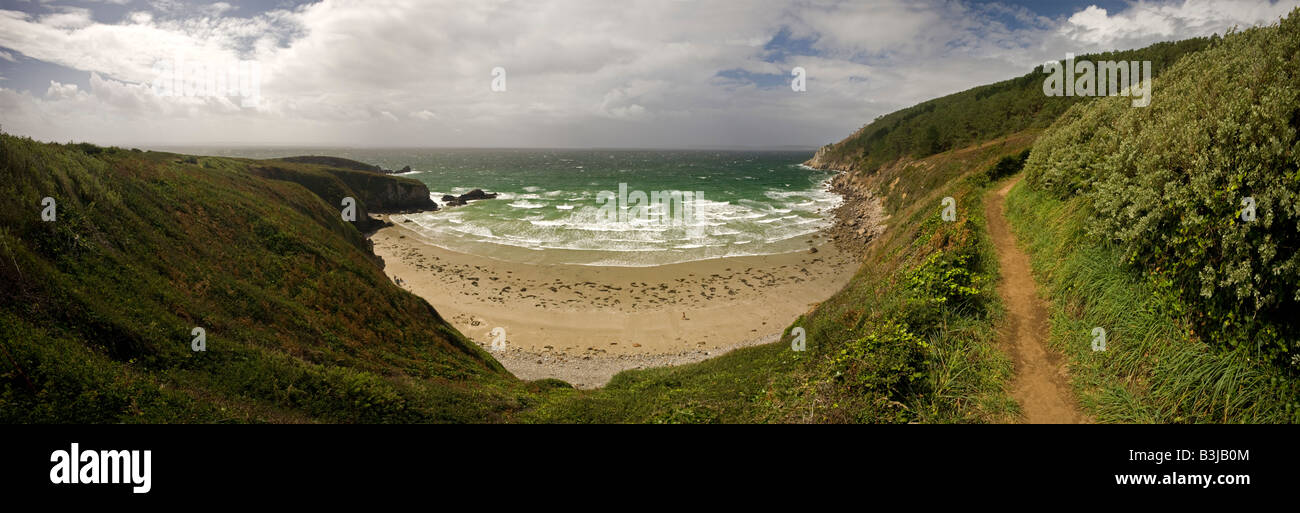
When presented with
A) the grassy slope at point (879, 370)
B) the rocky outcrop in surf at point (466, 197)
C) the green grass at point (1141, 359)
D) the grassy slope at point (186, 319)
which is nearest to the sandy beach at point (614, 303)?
the grassy slope at point (186, 319)

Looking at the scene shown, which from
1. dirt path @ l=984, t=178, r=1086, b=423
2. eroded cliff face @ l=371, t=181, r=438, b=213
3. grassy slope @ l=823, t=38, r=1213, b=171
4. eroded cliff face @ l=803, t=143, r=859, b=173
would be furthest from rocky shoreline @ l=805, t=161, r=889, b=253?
eroded cliff face @ l=371, t=181, r=438, b=213

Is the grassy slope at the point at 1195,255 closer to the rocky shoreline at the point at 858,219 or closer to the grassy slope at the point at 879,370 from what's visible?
the grassy slope at the point at 879,370

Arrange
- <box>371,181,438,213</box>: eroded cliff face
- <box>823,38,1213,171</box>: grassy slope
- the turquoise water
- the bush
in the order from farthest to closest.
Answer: <box>371,181,438,213</box>: eroded cliff face, <box>823,38,1213,171</box>: grassy slope, the turquoise water, the bush

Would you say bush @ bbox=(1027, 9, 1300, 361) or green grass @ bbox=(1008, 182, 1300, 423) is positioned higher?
bush @ bbox=(1027, 9, 1300, 361)

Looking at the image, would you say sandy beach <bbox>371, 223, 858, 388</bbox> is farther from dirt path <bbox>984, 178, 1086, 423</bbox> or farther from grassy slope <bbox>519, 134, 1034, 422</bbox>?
dirt path <bbox>984, 178, 1086, 423</bbox>

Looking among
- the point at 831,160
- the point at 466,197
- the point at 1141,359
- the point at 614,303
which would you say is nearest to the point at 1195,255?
the point at 1141,359

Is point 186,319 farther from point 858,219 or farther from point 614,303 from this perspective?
point 858,219
